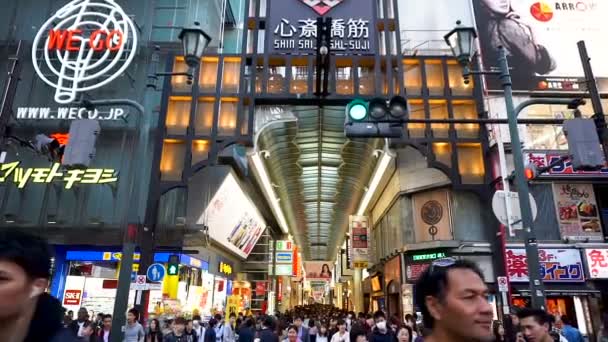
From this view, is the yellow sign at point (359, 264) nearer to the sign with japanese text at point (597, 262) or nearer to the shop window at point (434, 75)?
the sign with japanese text at point (597, 262)

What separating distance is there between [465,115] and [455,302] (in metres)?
12.6

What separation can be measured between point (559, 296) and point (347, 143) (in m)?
9.60

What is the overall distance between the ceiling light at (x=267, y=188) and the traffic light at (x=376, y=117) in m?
8.46

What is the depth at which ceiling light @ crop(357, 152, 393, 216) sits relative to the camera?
54.1ft

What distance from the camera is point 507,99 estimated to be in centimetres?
731

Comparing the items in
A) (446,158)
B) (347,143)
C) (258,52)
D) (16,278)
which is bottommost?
(16,278)

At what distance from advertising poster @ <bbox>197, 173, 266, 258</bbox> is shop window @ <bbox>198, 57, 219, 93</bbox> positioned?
4623mm

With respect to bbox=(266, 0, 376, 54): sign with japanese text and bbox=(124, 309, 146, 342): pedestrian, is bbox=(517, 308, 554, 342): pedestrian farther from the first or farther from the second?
bbox=(266, 0, 376, 54): sign with japanese text

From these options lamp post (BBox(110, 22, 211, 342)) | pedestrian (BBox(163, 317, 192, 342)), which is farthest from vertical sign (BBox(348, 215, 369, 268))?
lamp post (BBox(110, 22, 211, 342))

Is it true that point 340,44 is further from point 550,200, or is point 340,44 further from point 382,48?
point 550,200

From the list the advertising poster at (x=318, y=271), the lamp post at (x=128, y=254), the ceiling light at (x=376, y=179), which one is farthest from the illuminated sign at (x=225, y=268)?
the advertising poster at (x=318, y=271)

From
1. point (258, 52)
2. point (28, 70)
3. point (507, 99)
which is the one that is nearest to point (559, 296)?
point (507, 99)

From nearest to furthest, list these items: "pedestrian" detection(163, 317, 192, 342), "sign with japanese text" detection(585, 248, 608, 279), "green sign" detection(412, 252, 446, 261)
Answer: "pedestrian" detection(163, 317, 192, 342) < "sign with japanese text" detection(585, 248, 608, 279) < "green sign" detection(412, 252, 446, 261)

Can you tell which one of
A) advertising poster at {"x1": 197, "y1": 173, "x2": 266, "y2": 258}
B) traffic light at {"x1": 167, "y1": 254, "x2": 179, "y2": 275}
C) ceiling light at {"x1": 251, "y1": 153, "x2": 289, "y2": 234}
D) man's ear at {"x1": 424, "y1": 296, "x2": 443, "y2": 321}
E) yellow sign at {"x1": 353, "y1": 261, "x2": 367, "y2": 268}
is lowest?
man's ear at {"x1": 424, "y1": 296, "x2": 443, "y2": 321}
